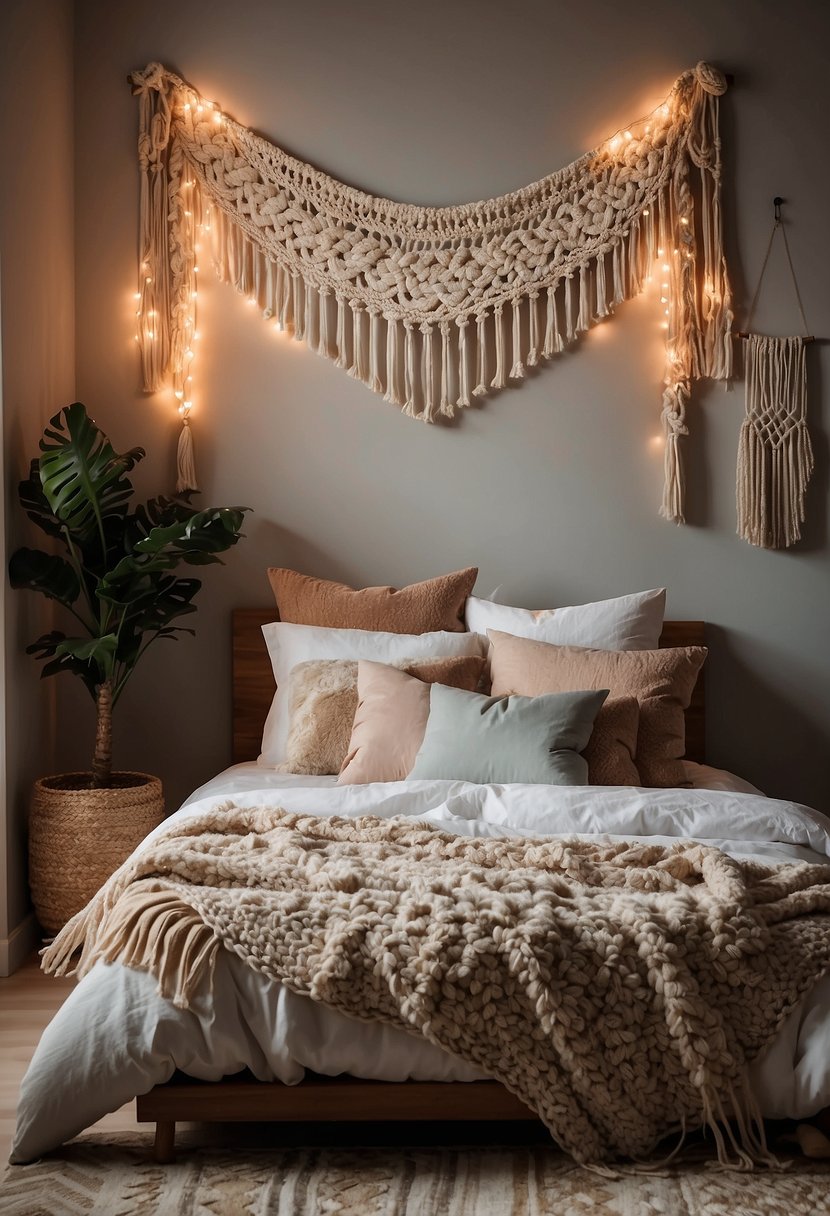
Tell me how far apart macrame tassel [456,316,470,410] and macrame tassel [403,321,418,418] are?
0.47 ft

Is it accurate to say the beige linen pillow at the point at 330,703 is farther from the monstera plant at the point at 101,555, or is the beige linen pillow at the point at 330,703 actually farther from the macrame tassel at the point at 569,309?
the macrame tassel at the point at 569,309

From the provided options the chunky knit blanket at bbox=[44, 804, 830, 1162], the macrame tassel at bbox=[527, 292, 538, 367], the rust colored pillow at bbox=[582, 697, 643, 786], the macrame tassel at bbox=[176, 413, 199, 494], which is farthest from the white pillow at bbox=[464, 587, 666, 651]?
the chunky knit blanket at bbox=[44, 804, 830, 1162]

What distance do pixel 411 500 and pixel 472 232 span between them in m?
0.84

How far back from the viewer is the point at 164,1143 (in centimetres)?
199

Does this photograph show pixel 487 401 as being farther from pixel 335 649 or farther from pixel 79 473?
pixel 79 473

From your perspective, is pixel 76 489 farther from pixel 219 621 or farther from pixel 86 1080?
pixel 86 1080

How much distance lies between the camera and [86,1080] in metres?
1.89

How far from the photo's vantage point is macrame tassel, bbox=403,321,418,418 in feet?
12.1

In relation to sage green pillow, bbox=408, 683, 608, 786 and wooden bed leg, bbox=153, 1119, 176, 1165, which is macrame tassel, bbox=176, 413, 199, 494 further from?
wooden bed leg, bbox=153, 1119, 176, 1165

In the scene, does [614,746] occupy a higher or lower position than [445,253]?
lower

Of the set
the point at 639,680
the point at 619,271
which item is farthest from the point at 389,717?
the point at 619,271

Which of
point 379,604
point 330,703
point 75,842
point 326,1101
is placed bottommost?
point 326,1101

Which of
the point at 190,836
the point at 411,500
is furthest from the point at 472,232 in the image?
the point at 190,836

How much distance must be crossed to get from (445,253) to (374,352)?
1.22 feet
